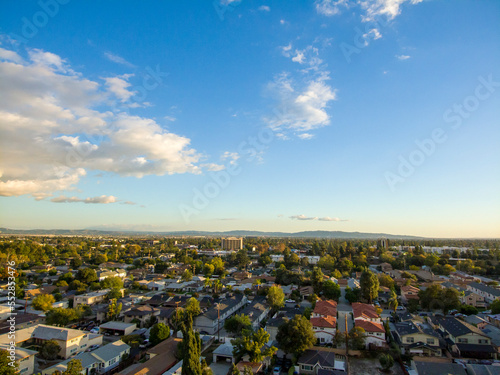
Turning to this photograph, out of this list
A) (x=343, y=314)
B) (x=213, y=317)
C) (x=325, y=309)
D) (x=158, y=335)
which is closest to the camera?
(x=158, y=335)

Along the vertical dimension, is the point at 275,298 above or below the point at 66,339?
above

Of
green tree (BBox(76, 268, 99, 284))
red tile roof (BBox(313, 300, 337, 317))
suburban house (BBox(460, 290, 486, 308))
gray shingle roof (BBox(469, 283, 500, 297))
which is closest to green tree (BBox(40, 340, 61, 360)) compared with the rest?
red tile roof (BBox(313, 300, 337, 317))

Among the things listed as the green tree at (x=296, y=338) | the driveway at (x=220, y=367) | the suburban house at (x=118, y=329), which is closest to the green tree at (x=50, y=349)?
the suburban house at (x=118, y=329)

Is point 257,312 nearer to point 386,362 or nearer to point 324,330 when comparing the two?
point 324,330

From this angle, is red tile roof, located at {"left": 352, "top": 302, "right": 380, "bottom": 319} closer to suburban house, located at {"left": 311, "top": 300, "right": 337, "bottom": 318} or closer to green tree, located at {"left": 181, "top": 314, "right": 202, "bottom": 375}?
suburban house, located at {"left": 311, "top": 300, "right": 337, "bottom": 318}

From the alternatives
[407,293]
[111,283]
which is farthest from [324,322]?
[111,283]

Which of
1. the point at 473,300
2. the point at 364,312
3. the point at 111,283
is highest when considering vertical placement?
the point at 364,312
